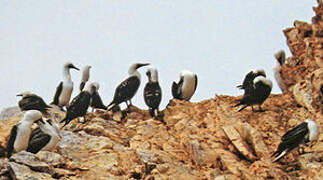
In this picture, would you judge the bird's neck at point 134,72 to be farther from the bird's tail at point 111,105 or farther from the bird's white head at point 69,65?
the bird's white head at point 69,65

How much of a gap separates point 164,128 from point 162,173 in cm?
327

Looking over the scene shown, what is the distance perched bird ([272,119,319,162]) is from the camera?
17.3m

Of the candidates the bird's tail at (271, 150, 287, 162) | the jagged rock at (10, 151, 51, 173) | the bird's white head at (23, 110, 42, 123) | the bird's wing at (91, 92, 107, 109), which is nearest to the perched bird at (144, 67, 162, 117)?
the bird's wing at (91, 92, 107, 109)

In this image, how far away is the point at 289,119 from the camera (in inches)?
778

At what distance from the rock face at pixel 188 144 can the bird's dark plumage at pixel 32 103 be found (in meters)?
0.47

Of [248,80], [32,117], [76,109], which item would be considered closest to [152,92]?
[76,109]

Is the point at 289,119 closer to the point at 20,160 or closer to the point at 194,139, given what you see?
the point at 194,139

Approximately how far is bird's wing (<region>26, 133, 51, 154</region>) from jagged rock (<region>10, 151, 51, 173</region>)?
2005 mm

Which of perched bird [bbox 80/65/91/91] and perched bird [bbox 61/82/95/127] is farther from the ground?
perched bird [bbox 80/65/91/91]

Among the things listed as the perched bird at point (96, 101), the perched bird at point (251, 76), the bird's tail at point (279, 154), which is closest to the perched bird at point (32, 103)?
the perched bird at point (96, 101)

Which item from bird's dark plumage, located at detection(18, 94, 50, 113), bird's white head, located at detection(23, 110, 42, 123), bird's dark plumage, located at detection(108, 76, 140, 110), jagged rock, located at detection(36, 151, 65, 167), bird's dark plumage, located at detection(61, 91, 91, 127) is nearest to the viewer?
jagged rock, located at detection(36, 151, 65, 167)

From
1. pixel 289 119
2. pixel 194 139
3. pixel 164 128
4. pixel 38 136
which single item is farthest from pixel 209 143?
pixel 38 136

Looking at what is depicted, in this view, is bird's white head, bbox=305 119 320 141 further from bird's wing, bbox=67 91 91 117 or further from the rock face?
bird's wing, bbox=67 91 91 117

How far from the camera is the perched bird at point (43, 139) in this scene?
17.5 meters
